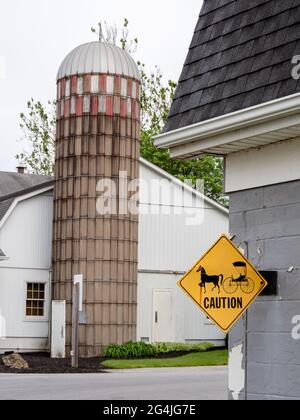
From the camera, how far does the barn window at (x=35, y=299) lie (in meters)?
32.1

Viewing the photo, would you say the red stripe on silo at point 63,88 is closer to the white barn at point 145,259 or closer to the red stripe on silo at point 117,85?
the red stripe on silo at point 117,85

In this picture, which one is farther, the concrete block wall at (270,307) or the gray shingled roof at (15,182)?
the gray shingled roof at (15,182)

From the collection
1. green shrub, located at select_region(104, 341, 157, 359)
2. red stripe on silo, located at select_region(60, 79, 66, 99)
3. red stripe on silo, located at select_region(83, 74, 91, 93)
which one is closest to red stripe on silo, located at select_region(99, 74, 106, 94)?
red stripe on silo, located at select_region(83, 74, 91, 93)

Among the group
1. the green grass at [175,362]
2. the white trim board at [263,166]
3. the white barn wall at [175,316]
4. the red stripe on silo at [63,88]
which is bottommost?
the green grass at [175,362]

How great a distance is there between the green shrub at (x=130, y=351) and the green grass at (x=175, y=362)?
4.12 ft

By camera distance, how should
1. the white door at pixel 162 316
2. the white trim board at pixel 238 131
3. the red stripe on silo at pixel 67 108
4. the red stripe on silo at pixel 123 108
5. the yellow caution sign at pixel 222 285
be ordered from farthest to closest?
1. the white door at pixel 162 316
2. the red stripe on silo at pixel 67 108
3. the red stripe on silo at pixel 123 108
4. the yellow caution sign at pixel 222 285
5. the white trim board at pixel 238 131

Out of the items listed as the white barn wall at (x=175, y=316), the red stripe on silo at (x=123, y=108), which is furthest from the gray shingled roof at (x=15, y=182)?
the red stripe on silo at (x=123, y=108)

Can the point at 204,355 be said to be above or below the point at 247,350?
below

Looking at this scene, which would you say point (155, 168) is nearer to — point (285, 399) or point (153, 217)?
point (153, 217)

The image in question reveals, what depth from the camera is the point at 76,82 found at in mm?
30297

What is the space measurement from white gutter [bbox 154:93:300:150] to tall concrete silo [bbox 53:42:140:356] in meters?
21.2

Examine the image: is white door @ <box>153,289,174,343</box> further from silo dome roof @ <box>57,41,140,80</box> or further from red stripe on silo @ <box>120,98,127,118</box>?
silo dome roof @ <box>57,41,140,80</box>

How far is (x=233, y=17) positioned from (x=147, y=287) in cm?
2438
